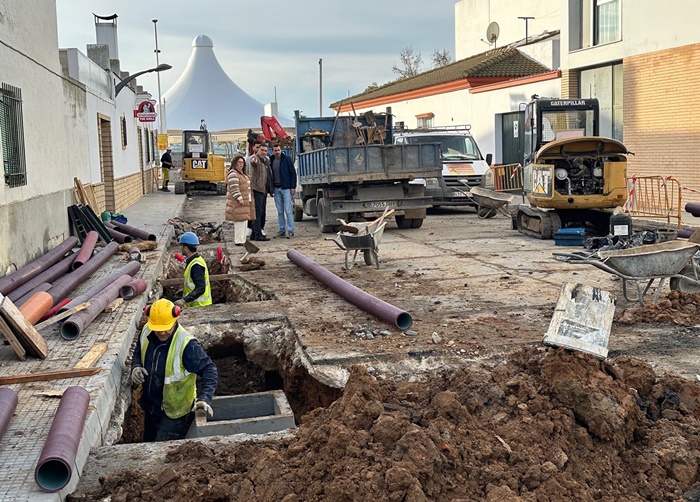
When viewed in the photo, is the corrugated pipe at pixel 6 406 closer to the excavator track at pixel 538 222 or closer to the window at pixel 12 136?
the window at pixel 12 136

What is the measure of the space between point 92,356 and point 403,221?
11.2 metres

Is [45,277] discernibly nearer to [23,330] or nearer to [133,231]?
[23,330]

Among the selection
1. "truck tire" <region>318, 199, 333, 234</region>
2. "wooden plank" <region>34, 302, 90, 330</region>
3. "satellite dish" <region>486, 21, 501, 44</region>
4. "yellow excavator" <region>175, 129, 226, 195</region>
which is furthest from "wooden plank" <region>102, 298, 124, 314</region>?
"satellite dish" <region>486, 21, 501, 44</region>

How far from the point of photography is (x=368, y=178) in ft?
51.2

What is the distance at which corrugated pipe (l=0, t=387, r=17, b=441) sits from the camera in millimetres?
4906

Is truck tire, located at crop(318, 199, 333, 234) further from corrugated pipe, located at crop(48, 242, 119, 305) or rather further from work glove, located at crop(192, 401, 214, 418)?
work glove, located at crop(192, 401, 214, 418)

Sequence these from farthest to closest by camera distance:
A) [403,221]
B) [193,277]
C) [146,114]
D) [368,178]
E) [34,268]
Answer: [146,114] → [403,221] → [368,178] → [34,268] → [193,277]

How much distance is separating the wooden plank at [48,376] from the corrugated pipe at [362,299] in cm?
283

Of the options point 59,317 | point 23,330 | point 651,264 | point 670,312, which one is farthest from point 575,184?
point 23,330

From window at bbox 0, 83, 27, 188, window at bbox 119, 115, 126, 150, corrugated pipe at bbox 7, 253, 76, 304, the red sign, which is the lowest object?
corrugated pipe at bbox 7, 253, 76, 304

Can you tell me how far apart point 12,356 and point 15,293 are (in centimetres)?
225

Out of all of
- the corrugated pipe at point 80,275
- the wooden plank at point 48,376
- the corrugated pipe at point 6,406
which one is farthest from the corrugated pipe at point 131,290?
the corrugated pipe at point 6,406

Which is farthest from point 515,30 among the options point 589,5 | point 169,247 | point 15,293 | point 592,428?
point 592,428

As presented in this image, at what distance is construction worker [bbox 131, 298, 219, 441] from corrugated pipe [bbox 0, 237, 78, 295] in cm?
325
